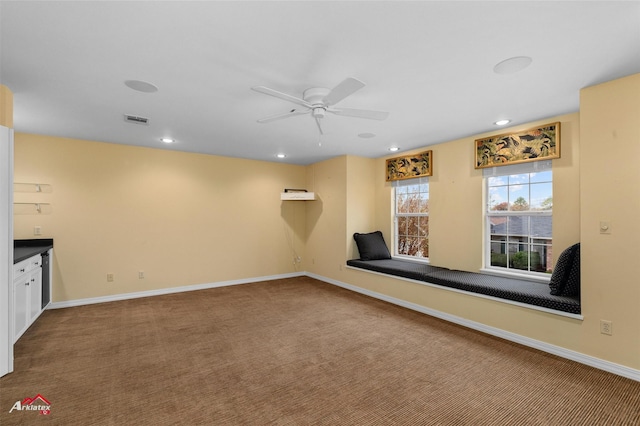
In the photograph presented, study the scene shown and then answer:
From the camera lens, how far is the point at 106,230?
4.70m

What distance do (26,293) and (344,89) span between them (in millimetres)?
4055

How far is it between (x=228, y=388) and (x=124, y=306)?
3.07 meters

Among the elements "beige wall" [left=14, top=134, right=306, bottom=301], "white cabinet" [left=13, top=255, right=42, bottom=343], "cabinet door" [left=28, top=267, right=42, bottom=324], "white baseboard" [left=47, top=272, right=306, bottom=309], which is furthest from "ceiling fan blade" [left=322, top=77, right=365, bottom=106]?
"white baseboard" [left=47, top=272, right=306, bottom=309]

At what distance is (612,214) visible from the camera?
2.59 meters

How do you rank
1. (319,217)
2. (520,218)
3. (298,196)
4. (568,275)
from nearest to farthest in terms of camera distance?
(568,275) → (520,218) → (298,196) → (319,217)

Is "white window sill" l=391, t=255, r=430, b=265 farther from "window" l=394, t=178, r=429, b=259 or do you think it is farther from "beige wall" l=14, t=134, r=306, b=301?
"beige wall" l=14, t=134, r=306, b=301

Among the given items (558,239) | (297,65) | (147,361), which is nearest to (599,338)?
(558,239)

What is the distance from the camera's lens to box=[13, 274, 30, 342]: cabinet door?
2.94 meters

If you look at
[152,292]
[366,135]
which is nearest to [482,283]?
[366,135]

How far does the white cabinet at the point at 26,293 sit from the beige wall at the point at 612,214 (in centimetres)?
537

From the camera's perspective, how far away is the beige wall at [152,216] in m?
4.36

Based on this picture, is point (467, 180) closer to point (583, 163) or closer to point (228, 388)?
point (583, 163)

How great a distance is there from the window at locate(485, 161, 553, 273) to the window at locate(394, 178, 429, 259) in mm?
1085

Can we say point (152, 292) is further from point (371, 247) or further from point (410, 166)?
point (410, 166)
